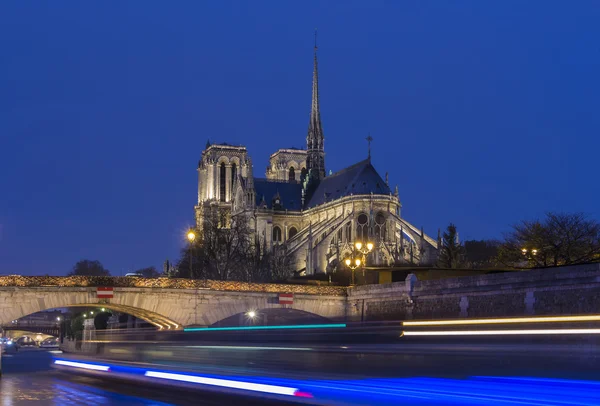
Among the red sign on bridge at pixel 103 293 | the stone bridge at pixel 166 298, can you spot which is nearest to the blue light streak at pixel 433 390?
the red sign on bridge at pixel 103 293

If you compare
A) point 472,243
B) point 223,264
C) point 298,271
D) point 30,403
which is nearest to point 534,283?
point 30,403

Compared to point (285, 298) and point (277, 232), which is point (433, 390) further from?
point (277, 232)

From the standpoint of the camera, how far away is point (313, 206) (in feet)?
371

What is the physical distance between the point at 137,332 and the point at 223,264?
57220 millimetres

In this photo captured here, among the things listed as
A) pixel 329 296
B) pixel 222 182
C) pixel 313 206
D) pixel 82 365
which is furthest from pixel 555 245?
pixel 222 182

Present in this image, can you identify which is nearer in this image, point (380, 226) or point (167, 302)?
point (167, 302)

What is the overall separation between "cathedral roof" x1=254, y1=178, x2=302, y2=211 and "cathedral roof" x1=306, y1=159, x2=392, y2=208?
3.03m

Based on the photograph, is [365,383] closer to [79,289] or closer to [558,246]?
[79,289]

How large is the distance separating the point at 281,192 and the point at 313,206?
9.04m

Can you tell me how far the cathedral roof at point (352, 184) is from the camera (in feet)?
333

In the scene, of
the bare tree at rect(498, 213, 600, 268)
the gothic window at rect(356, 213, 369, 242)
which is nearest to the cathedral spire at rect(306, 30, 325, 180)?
the gothic window at rect(356, 213, 369, 242)

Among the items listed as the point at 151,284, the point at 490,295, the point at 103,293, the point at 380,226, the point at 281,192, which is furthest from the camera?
the point at 281,192

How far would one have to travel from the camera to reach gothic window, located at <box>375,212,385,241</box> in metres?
96.1

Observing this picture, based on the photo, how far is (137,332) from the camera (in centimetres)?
1670
